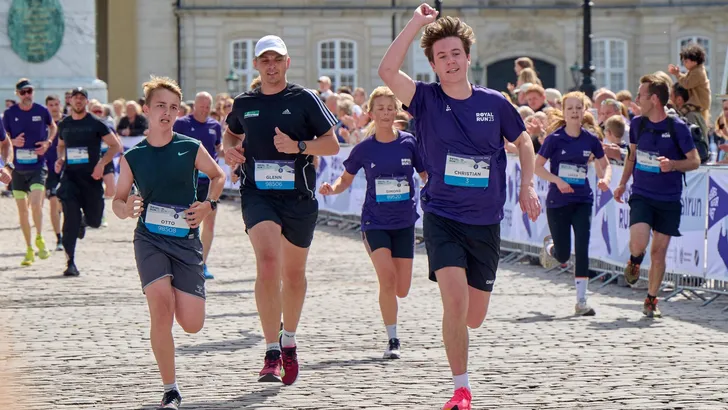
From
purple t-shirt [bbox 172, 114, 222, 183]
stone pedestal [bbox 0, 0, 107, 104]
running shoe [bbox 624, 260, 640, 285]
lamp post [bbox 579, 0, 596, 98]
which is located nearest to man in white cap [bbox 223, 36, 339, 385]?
running shoe [bbox 624, 260, 640, 285]

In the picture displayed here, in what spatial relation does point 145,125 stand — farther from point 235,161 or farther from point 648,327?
point 235,161

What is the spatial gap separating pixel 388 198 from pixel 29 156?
8.54 metres

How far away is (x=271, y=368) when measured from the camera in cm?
855

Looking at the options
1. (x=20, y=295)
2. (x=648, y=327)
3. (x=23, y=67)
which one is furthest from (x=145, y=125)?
(x=648, y=327)

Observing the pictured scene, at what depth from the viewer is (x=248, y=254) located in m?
18.4

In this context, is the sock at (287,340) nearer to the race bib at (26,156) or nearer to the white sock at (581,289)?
the white sock at (581,289)

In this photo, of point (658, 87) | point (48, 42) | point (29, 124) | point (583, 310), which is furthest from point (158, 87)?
point (48, 42)

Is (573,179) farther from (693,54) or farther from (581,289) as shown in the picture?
(693,54)

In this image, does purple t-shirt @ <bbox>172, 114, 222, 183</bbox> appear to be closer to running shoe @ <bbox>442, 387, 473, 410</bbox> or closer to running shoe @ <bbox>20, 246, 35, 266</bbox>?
running shoe @ <bbox>20, 246, 35, 266</bbox>

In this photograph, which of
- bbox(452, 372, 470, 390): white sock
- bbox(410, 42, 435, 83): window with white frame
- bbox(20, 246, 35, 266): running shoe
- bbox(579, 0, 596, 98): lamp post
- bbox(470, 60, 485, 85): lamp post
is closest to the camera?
bbox(452, 372, 470, 390): white sock

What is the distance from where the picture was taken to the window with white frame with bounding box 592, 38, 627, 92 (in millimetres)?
48094

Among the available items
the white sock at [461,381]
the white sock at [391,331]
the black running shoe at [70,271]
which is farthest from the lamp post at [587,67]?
the white sock at [461,381]

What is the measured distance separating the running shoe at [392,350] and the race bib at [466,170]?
225 cm

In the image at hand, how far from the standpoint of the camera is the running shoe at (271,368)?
8516 millimetres
